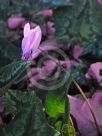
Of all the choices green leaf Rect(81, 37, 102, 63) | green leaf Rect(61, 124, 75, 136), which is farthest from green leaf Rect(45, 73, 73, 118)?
green leaf Rect(81, 37, 102, 63)

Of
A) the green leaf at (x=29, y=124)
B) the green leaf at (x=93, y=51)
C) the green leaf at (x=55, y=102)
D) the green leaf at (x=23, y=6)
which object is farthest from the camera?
the green leaf at (x=23, y=6)

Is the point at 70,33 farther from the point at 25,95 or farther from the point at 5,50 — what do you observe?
the point at 25,95

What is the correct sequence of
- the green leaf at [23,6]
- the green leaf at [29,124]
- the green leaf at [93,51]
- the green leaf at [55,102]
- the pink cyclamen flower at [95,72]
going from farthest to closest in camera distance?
the green leaf at [23,6] < the green leaf at [93,51] < the pink cyclamen flower at [95,72] < the green leaf at [55,102] < the green leaf at [29,124]

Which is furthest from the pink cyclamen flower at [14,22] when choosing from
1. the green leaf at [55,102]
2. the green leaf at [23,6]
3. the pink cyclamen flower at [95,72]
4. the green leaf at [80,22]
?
the green leaf at [55,102]

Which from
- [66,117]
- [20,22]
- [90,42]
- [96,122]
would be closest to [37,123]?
[66,117]

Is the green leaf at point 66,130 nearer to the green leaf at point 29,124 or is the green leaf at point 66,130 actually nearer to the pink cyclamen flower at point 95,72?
the green leaf at point 29,124

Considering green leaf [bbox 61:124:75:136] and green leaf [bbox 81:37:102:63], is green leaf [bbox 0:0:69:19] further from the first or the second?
green leaf [bbox 61:124:75:136]
